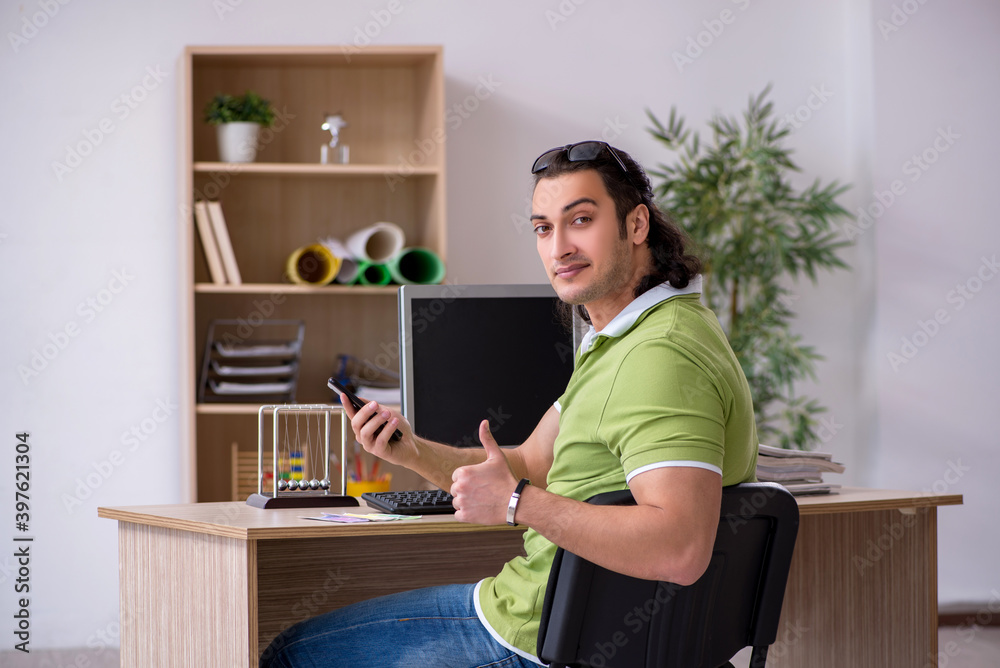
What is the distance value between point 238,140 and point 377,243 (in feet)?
1.96

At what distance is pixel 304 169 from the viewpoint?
128 inches

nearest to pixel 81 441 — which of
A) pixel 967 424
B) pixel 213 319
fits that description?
pixel 213 319

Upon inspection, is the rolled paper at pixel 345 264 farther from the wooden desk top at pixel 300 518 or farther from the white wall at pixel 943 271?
the white wall at pixel 943 271

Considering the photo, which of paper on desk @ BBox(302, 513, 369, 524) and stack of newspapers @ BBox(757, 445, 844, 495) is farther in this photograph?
stack of newspapers @ BBox(757, 445, 844, 495)

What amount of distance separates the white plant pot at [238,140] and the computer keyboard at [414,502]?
1749 mm

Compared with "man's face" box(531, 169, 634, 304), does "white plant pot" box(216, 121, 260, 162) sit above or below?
above

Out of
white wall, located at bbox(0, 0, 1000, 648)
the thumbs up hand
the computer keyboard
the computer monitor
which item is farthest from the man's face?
white wall, located at bbox(0, 0, 1000, 648)

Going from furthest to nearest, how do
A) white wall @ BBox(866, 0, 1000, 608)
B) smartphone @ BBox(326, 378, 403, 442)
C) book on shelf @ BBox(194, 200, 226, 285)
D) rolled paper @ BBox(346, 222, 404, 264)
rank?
white wall @ BBox(866, 0, 1000, 608)
rolled paper @ BBox(346, 222, 404, 264)
book on shelf @ BBox(194, 200, 226, 285)
smartphone @ BBox(326, 378, 403, 442)

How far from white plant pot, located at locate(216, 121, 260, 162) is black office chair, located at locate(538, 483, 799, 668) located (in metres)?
2.43

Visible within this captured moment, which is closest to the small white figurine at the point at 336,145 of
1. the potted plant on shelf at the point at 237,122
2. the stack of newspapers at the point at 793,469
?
the potted plant on shelf at the point at 237,122

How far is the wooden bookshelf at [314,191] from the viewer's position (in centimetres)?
341

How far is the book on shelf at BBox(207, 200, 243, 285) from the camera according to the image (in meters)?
3.20

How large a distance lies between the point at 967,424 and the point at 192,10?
11.4 ft

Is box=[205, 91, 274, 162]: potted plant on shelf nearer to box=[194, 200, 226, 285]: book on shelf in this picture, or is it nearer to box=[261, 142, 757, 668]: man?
box=[194, 200, 226, 285]: book on shelf
